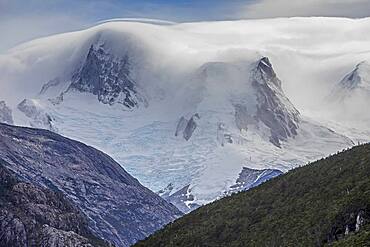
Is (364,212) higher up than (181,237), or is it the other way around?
(364,212)

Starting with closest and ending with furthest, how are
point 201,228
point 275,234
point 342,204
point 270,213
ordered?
point 342,204
point 275,234
point 270,213
point 201,228

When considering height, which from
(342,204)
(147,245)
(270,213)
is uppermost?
(342,204)

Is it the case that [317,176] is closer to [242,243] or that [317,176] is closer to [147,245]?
[242,243]

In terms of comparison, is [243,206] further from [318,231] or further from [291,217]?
[318,231]

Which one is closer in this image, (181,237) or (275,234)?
(275,234)

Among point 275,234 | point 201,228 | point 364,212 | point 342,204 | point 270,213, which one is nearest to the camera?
point 364,212

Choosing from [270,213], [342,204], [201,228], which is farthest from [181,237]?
[342,204]

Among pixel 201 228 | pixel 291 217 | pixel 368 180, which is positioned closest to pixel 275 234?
pixel 291 217
